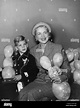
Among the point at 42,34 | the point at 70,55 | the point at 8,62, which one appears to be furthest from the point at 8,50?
the point at 70,55

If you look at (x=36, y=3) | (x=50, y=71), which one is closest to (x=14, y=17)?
(x=36, y=3)

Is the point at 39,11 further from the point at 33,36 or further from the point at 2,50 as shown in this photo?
the point at 2,50

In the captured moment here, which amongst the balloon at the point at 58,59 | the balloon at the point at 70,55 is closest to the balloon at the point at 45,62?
the balloon at the point at 58,59

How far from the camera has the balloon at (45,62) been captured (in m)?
1.03

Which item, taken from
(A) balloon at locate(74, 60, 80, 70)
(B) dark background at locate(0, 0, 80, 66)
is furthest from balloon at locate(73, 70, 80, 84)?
(B) dark background at locate(0, 0, 80, 66)

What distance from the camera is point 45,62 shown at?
1.03 meters

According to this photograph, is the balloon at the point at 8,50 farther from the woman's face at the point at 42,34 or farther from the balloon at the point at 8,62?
the woman's face at the point at 42,34

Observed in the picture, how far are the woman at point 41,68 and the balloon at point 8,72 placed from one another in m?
0.10

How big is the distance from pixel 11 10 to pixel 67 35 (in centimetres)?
33

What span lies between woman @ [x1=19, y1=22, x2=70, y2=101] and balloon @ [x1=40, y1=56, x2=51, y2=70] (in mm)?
43

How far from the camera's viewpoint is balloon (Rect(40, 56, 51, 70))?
103 centimetres

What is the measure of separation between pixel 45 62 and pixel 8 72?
201mm

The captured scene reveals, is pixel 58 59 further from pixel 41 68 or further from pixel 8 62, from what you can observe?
pixel 8 62

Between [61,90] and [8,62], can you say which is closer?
[61,90]
